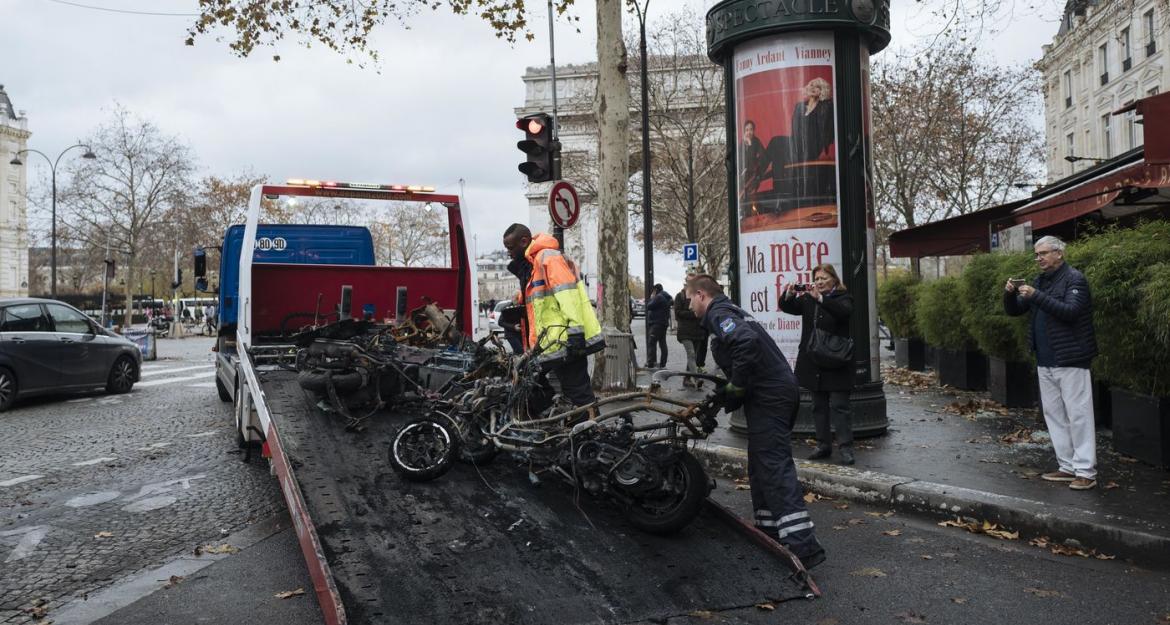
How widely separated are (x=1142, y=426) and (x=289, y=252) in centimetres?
924

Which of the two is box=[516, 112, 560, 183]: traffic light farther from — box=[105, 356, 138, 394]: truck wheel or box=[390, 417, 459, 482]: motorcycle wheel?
box=[105, 356, 138, 394]: truck wheel

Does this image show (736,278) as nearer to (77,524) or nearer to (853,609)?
(853,609)

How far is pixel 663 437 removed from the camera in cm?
488

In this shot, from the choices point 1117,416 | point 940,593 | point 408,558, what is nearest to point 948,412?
point 1117,416

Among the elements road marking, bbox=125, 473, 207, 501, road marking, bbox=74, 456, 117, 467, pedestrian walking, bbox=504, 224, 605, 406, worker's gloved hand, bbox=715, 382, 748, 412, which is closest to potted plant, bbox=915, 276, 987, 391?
pedestrian walking, bbox=504, 224, 605, 406

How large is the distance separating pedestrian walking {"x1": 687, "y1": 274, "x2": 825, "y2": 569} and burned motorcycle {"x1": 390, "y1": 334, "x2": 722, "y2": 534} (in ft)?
0.70

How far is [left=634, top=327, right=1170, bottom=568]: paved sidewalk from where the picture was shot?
5125 mm

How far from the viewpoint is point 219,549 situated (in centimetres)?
521

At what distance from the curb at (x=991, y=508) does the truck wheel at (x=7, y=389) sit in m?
9.79

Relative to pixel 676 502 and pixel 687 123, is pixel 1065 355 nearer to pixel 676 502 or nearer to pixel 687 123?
pixel 676 502

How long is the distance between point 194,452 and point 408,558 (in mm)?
5025

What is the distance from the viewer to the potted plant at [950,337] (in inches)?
470

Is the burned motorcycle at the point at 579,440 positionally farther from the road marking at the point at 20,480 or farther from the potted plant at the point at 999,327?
the potted plant at the point at 999,327

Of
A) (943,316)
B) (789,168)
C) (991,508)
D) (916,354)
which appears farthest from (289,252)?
(916,354)
